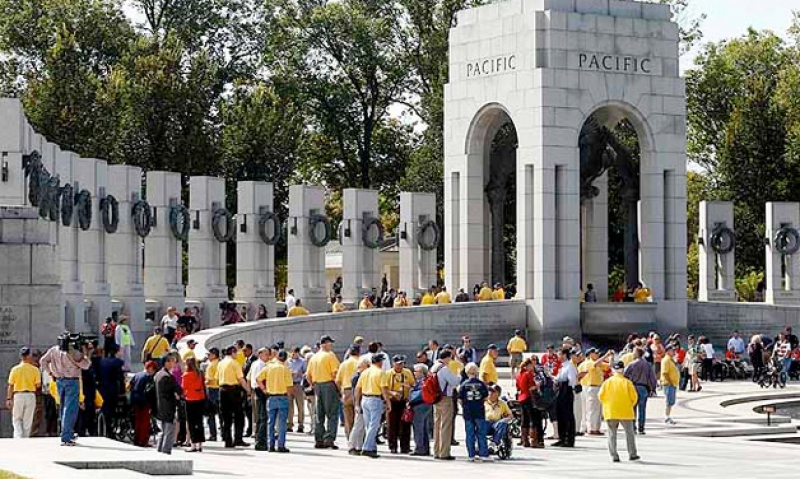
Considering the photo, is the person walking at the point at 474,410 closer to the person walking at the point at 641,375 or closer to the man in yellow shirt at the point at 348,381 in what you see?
the man in yellow shirt at the point at 348,381

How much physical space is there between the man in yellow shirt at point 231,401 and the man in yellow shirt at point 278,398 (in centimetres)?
92

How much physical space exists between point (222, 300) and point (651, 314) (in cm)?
1295

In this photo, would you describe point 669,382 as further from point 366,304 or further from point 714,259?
point 714,259

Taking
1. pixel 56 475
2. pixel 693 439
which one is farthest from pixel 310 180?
pixel 56 475

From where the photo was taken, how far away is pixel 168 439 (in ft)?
95.5

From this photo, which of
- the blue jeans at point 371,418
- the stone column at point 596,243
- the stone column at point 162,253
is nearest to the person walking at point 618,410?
the blue jeans at point 371,418

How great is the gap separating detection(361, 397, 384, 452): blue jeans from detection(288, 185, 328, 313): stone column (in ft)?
82.9

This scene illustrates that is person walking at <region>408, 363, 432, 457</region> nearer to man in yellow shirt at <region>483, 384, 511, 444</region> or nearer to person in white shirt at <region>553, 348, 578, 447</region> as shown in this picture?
man in yellow shirt at <region>483, 384, 511, 444</region>

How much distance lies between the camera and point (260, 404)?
105 feet

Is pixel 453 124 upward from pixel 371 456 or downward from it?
upward

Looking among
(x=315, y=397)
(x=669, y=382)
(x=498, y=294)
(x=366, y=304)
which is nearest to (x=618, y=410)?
(x=315, y=397)

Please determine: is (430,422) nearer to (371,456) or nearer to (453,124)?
(371,456)

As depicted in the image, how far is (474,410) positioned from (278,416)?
3.42 m

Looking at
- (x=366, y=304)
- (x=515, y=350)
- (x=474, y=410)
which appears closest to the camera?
(x=474, y=410)
